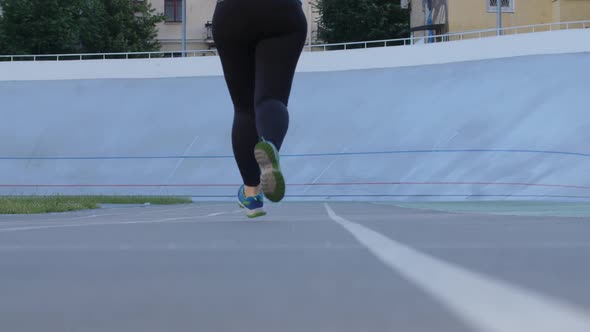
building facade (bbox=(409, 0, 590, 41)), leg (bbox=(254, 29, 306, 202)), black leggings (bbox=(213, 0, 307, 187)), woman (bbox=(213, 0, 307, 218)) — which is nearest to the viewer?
leg (bbox=(254, 29, 306, 202))

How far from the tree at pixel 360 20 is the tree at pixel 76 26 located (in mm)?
9489

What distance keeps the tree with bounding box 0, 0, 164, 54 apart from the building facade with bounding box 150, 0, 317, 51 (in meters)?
1.07

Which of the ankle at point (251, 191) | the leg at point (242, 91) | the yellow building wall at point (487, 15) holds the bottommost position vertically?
the ankle at point (251, 191)

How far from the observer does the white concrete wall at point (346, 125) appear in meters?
26.8

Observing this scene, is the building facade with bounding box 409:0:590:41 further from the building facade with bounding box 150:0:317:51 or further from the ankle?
the ankle

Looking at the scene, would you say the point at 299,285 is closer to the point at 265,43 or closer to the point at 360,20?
the point at 265,43

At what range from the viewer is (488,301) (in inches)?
64.5

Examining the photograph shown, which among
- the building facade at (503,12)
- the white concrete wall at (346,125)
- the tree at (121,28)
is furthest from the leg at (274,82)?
the tree at (121,28)

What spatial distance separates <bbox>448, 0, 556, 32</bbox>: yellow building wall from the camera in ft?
140

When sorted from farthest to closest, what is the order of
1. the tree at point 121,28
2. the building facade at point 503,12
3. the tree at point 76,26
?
the tree at point 121,28 → the tree at point 76,26 → the building facade at point 503,12

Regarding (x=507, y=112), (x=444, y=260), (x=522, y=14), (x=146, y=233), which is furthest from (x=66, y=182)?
(x=444, y=260)

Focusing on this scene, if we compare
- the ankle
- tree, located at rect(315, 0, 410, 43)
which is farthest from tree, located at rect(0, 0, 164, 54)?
the ankle

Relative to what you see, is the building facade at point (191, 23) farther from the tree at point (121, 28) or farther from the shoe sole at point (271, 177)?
the shoe sole at point (271, 177)

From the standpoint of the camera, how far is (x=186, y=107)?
110ft
